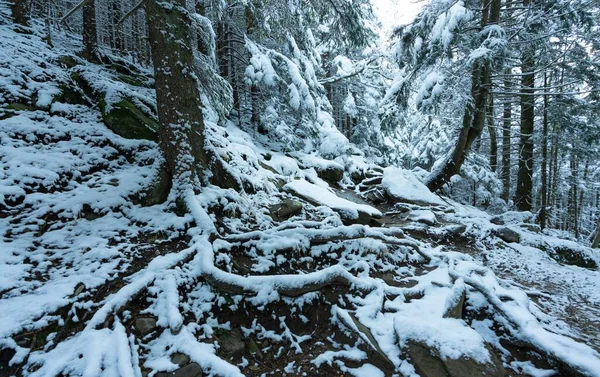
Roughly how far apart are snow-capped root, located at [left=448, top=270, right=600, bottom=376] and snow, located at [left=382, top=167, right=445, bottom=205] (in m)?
4.78

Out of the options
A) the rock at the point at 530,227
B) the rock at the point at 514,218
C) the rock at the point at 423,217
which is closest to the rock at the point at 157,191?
the rock at the point at 423,217

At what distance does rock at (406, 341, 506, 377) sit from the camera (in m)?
2.77

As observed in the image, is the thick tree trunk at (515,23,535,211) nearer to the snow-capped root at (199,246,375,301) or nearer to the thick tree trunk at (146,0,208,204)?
the snow-capped root at (199,246,375,301)

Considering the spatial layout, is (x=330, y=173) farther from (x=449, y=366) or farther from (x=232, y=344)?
(x=449, y=366)

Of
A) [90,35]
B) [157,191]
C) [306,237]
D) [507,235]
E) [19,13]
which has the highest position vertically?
[19,13]

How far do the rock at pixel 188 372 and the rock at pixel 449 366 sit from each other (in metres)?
2.03

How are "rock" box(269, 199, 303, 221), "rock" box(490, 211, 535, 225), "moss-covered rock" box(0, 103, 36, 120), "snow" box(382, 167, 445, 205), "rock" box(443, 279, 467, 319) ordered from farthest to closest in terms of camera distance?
1. "snow" box(382, 167, 445, 205)
2. "rock" box(490, 211, 535, 225)
3. "rock" box(269, 199, 303, 221)
4. "moss-covered rock" box(0, 103, 36, 120)
5. "rock" box(443, 279, 467, 319)

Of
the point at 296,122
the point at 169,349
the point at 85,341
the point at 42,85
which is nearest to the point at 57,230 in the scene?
the point at 85,341

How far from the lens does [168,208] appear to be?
4.72 m

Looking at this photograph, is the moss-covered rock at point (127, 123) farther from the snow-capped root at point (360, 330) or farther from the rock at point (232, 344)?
the snow-capped root at point (360, 330)

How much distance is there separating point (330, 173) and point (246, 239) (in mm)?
5687

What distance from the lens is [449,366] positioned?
2.80m

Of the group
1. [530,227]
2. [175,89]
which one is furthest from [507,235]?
[175,89]

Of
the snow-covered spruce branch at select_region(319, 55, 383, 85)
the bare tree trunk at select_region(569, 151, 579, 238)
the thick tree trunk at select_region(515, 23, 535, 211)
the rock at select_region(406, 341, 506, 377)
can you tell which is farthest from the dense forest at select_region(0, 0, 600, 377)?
the bare tree trunk at select_region(569, 151, 579, 238)
